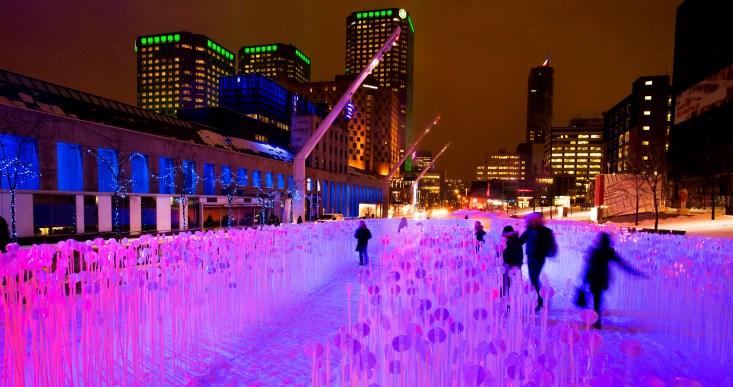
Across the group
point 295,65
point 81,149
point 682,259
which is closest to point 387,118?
point 295,65

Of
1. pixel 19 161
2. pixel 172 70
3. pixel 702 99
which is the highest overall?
pixel 172 70

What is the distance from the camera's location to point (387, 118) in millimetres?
136750

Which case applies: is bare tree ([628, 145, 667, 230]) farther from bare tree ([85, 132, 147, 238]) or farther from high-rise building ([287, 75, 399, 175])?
high-rise building ([287, 75, 399, 175])

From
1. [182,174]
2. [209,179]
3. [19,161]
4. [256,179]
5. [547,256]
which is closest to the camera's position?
[547,256]

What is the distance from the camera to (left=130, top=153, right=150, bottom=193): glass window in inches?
966

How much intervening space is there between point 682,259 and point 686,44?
6043cm

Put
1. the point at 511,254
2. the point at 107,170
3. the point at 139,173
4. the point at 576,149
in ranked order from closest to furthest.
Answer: the point at 511,254 < the point at 107,170 < the point at 139,173 < the point at 576,149

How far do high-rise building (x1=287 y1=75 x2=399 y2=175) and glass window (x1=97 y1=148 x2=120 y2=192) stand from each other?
99.4 m

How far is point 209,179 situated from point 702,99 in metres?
53.3

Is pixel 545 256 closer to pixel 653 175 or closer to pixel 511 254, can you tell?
pixel 511 254

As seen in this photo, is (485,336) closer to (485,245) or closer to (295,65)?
(485,245)

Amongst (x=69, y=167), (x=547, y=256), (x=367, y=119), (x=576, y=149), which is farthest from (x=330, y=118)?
(x=576, y=149)

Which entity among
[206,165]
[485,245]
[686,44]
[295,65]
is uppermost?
[295,65]

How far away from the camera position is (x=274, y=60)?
182 metres
